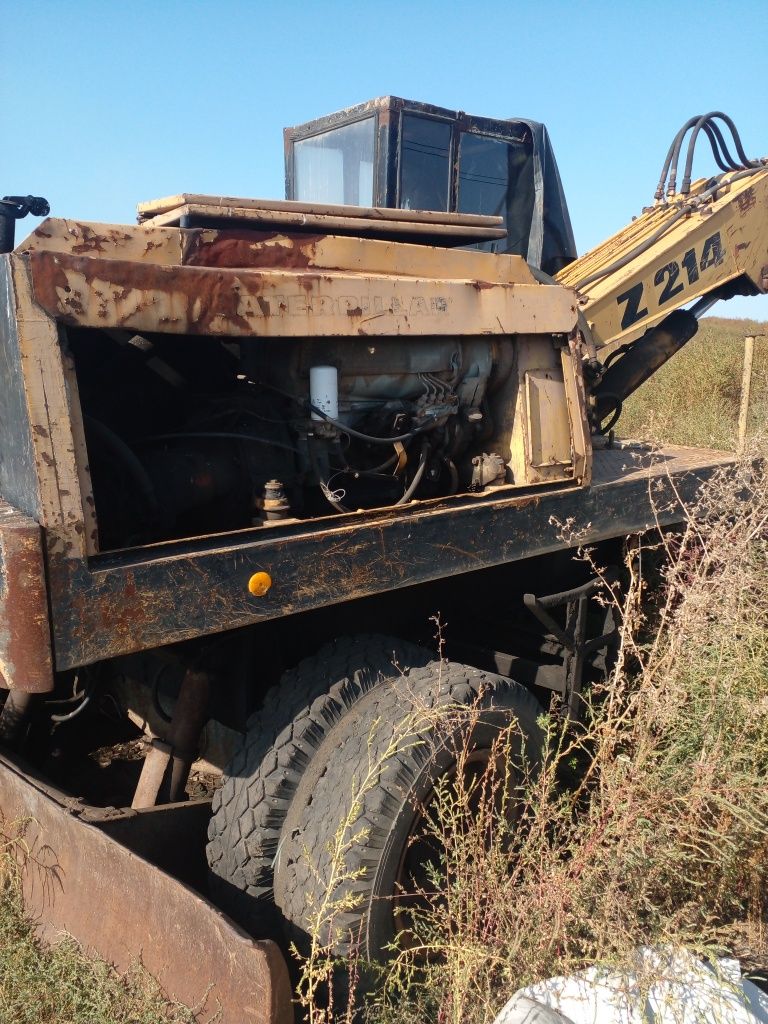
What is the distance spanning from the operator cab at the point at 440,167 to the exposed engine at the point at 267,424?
70.2 inches

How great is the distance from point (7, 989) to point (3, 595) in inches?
46.1

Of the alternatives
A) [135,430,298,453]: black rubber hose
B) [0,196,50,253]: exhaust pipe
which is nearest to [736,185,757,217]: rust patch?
[135,430,298,453]: black rubber hose

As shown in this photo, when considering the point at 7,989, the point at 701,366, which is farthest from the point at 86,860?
the point at 701,366

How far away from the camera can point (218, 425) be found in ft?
9.08

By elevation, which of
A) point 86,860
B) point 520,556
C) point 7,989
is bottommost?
point 7,989

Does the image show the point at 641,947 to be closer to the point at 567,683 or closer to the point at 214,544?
the point at 567,683

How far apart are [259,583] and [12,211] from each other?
1.47 m

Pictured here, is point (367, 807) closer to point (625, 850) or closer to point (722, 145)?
point (625, 850)

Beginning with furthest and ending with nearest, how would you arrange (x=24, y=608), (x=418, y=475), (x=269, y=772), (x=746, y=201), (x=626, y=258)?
(x=746, y=201) < (x=626, y=258) < (x=418, y=475) < (x=269, y=772) < (x=24, y=608)

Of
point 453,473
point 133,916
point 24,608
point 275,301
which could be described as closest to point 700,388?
point 453,473

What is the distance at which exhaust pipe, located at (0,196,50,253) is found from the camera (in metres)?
2.73

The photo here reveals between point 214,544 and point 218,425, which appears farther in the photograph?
point 218,425

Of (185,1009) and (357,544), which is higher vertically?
(357,544)

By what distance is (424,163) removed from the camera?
458 cm
